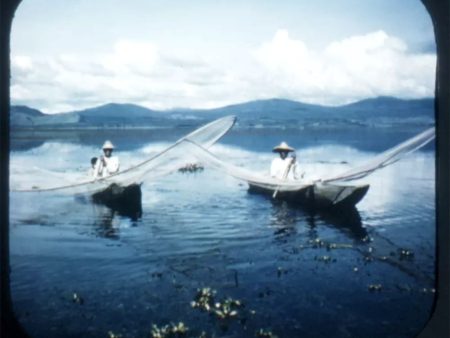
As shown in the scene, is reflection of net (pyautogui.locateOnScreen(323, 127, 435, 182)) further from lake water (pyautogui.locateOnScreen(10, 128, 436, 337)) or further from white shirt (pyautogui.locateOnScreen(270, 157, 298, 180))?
white shirt (pyautogui.locateOnScreen(270, 157, 298, 180))

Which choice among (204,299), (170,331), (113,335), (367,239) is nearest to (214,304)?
(204,299)

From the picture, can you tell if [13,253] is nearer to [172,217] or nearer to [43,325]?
[43,325]

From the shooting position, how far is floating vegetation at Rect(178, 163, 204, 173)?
9.20 feet

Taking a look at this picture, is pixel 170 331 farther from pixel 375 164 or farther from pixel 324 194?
pixel 375 164

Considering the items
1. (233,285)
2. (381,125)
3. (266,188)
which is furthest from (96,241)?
(381,125)

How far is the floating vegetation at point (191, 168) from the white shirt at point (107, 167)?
1.48ft

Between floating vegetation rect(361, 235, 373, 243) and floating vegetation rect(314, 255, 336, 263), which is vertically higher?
floating vegetation rect(361, 235, 373, 243)

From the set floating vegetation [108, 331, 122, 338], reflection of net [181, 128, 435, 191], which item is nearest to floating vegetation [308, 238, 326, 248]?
reflection of net [181, 128, 435, 191]

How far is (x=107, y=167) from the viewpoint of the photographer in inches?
112

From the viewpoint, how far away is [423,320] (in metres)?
2.65

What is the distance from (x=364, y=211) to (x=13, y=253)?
7.91 feet

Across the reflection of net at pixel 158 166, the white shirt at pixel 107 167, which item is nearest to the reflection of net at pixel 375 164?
the reflection of net at pixel 158 166

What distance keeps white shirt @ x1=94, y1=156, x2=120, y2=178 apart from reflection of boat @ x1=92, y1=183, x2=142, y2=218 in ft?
0.32

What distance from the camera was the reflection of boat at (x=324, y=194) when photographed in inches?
112
